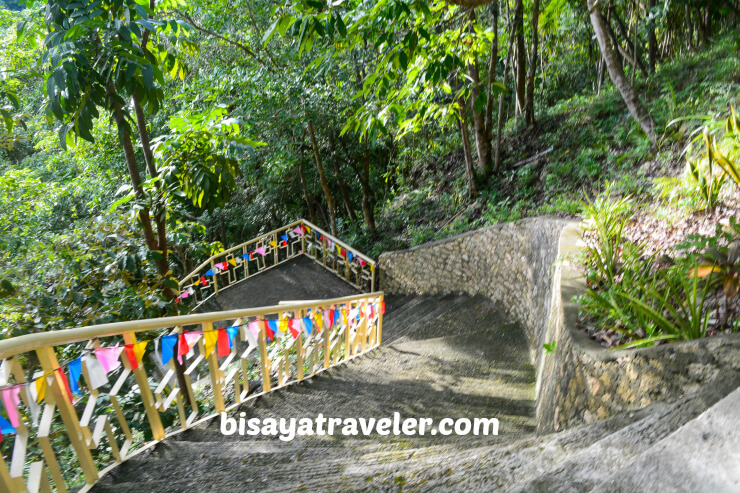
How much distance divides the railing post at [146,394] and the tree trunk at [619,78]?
5658 mm

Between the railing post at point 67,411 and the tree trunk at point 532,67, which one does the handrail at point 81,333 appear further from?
the tree trunk at point 532,67

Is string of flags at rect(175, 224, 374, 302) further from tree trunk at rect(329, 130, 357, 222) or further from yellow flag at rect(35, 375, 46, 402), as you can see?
yellow flag at rect(35, 375, 46, 402)

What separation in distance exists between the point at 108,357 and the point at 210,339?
656mm

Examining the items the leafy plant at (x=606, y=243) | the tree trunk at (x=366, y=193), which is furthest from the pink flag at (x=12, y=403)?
the tree trunk at (x=366, y=193)

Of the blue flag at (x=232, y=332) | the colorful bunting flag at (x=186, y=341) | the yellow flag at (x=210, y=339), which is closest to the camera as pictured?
the colorful bunting flag at (x=186, y=341)

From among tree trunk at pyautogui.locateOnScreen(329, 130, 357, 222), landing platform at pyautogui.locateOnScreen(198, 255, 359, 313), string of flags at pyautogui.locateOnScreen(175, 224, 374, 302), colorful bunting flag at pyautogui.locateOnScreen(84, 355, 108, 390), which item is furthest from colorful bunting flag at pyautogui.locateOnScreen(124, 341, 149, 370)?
tree trunk at pyautogui.locateOnScreen(329, 130, 357, 222)

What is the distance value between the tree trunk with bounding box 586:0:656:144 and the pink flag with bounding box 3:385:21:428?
606 cm

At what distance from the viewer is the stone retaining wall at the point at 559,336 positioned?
6.43 ft

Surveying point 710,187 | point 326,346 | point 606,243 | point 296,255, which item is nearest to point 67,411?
point 326,346

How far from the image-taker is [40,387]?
1.61 metres

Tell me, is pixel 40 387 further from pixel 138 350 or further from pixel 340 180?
pixel 340 180

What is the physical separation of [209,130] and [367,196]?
6.58m

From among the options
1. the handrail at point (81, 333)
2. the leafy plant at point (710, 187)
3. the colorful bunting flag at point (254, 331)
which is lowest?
the colorful bunting flag at point (254, 331)

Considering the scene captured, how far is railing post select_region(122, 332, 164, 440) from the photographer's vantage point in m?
2.05
